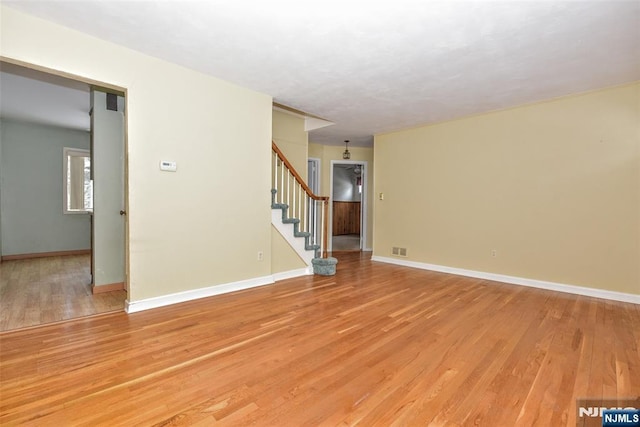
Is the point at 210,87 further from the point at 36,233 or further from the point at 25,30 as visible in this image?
the point at 36,233

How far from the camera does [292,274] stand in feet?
15.0

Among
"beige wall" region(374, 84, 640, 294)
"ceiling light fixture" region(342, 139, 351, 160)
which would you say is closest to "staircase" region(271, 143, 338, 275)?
"beige wall" region(374, 84, 640, 294)

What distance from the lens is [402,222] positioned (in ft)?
18.8

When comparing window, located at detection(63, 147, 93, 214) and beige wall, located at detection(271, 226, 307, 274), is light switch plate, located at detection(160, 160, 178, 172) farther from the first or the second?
window, located at detection(63, 147, 93, 214)

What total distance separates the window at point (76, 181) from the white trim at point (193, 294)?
441 centimetres

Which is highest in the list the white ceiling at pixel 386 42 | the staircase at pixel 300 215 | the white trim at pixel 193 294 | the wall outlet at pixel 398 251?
the white ceiling at pixel 386 42

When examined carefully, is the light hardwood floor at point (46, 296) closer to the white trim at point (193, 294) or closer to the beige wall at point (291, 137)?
the white trim at point (193, 294)

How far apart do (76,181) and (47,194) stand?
538 mm

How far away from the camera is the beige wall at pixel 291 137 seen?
16.8 ft

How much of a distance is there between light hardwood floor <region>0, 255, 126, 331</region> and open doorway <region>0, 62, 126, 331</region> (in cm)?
1

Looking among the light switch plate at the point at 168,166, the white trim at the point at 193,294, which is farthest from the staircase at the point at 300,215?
the light switch plate at the point at 168,166

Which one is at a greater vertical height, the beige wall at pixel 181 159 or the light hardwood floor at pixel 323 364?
the beige wall at pixel 181 159

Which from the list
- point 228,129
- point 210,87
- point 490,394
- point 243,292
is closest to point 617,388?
point 490,394

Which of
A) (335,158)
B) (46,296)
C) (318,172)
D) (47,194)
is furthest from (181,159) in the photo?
(47,194)
